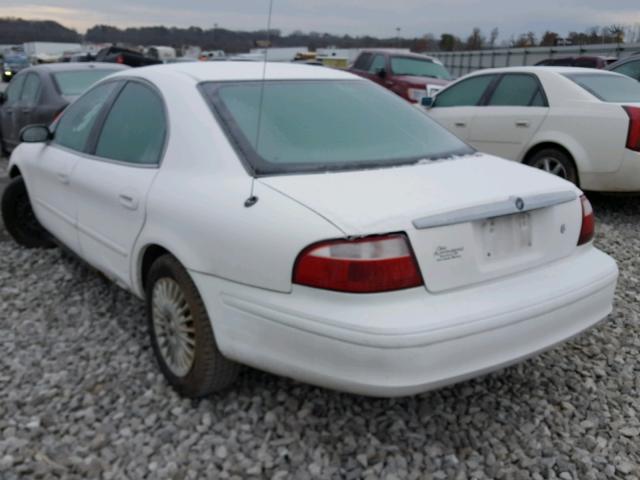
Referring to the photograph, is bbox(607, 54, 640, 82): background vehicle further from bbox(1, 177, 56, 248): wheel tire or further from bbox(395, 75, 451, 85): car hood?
bbox(1, 177, 56, 248): wheel tire

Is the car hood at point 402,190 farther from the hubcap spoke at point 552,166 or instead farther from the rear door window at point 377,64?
the rear door window at point 377,64

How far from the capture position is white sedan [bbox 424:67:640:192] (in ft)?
18.9

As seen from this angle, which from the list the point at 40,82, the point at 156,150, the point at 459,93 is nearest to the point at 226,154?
the point at 156,150

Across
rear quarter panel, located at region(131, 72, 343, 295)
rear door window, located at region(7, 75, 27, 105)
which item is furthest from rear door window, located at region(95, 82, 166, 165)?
rear door window, located at region(7, 75, 27, 105)

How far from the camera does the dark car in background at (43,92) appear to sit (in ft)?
26.3

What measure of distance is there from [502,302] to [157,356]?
166 centimetres

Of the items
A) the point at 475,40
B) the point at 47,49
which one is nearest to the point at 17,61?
the point at 47,49

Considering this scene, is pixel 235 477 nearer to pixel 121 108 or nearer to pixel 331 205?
pixel 331 205

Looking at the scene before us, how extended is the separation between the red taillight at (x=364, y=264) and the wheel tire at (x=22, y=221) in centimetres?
341

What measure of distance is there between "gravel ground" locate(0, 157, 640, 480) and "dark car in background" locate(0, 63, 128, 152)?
518 centimetres

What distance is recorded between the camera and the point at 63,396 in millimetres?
2963

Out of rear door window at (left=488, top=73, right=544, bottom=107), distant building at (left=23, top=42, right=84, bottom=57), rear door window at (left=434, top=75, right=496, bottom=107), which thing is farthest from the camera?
distant building at (left=23, top=42, right=84, bottom=57)

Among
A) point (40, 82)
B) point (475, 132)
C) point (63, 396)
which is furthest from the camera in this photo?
point (40, 82)

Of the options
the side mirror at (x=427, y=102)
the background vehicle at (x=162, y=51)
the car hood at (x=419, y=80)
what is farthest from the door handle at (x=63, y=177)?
the background vehicle at (x=162, y=51)
